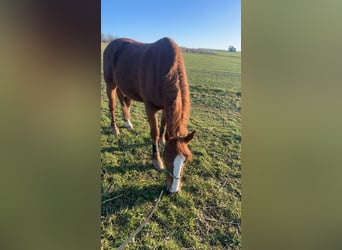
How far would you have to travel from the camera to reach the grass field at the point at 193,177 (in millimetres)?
1189

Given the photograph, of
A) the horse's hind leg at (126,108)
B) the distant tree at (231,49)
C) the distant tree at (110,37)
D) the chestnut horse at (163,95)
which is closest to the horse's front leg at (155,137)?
the chestnut horse at (163,95)

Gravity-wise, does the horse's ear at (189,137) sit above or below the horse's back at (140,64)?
below

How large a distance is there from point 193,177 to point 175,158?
127 millimetres

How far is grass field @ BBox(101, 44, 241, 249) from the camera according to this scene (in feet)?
3.90

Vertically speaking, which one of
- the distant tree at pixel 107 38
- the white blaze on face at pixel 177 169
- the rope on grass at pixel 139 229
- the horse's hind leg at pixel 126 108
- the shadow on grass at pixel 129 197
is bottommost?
the rope on grass at pixel 139 229

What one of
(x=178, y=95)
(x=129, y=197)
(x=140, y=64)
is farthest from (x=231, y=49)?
(x=129, y=197)

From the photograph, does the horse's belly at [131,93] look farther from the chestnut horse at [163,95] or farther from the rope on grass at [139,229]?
the rope on grass at [139,229]

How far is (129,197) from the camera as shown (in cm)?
121

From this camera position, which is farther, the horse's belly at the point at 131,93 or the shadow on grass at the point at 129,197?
the horse's belly at the point at 131,93

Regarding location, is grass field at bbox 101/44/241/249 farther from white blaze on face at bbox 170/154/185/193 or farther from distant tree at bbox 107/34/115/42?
distant tree at bbox 107/34/115/42

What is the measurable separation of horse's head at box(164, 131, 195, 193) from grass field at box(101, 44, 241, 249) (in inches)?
1.2

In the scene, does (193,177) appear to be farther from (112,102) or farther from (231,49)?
(231,49)
